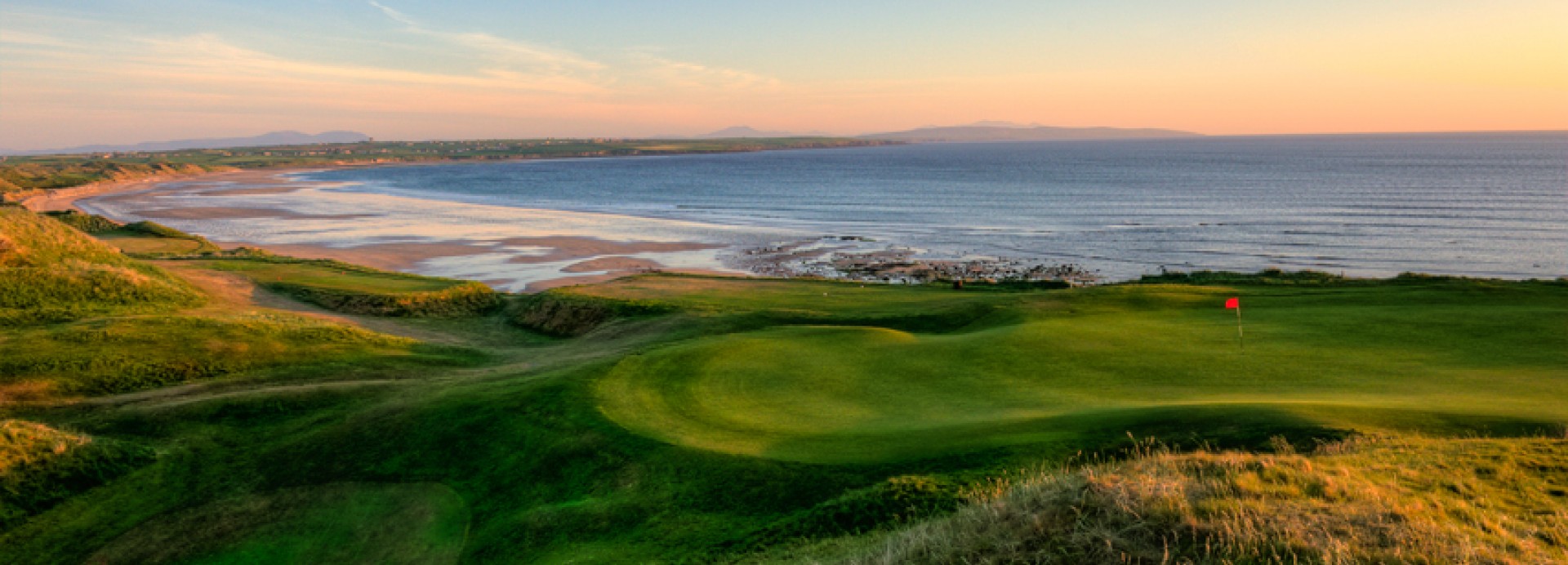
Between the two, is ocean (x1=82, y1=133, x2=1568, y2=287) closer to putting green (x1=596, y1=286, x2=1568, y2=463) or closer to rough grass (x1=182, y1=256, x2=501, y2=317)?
rough grass (x1=182, y1=256, x2=501, y2=317)

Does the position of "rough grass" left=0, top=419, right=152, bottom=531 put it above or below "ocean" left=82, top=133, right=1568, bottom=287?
below

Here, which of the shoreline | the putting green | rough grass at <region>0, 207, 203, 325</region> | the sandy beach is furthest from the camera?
the sandy beach

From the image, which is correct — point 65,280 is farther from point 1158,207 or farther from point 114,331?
point 1158,207

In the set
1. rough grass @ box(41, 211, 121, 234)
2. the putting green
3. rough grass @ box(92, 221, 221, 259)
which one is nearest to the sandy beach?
rough grass @ box(92, 221, 221, 259)

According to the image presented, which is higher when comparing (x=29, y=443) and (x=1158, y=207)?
(x=1158, y=207)

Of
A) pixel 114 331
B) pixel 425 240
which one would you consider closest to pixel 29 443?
pixel 114 331

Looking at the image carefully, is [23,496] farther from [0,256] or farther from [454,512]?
[0,256]
